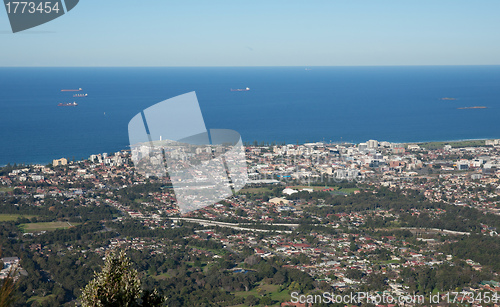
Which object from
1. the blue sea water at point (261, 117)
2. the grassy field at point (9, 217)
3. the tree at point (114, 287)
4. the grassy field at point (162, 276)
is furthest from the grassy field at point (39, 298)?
the blue sea water at point (261, 117)

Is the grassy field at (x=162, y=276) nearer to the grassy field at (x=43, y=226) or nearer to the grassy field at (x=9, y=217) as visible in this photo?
the grassy field at (x=43, y=226)

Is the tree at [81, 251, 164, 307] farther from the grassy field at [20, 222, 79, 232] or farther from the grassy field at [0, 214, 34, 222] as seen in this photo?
the grassy field at [0, 214, 34, 222]

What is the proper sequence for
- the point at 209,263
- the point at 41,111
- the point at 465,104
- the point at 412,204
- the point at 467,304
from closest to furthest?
the point at 467,304, the point at 209,263, the point at 412,204, the point at 41,111, the point at 465,104

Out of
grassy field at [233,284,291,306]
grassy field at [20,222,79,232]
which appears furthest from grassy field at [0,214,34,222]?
grassy field at [233,284,291,306]

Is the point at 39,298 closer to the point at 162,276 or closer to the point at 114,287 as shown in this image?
the point at 162,276

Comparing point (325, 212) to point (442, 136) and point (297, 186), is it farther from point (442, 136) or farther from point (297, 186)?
point (442, 136)

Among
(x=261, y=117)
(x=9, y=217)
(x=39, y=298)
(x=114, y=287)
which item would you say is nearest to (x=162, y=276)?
(x=39, y=298)

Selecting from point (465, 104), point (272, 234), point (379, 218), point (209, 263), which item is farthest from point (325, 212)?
point (465, 104)
